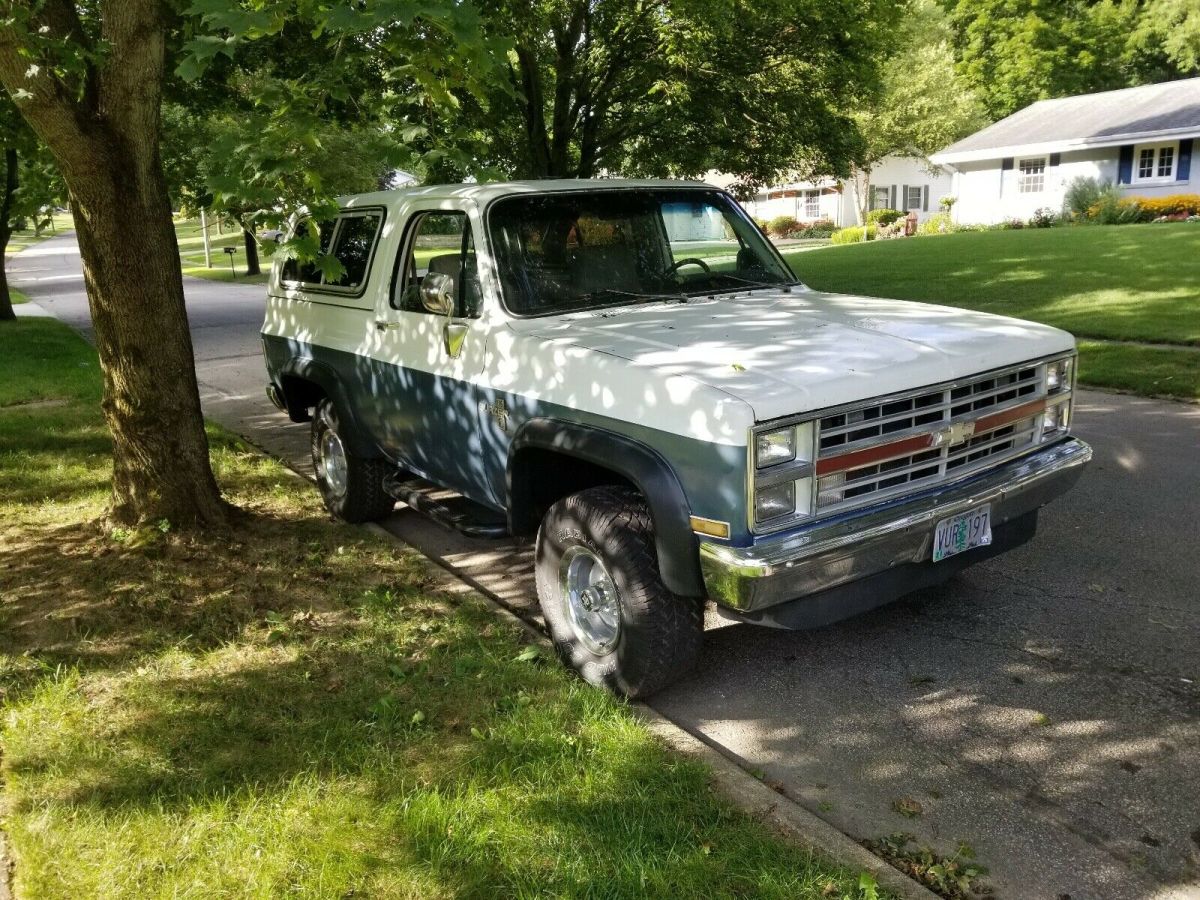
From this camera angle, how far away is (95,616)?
5094 mm

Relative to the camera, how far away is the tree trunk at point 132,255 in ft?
17.4

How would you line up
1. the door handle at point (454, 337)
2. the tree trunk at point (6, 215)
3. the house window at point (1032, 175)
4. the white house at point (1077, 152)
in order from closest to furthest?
1. the door handle at point (454, 337)
2. the tree trunk at point (6, 215)
3. the white house at point (1077, 152)
4. the house window at point (1032, 175)

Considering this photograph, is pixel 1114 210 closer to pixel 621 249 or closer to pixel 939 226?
pixel 939 226

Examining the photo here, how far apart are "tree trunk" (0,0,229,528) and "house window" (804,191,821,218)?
149 feet

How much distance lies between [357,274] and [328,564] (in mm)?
1695

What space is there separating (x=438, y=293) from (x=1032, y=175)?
34.5m

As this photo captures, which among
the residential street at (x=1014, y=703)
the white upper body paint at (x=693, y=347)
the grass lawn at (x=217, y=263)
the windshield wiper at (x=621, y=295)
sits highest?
the windshield wiper at (x=621, y=295)

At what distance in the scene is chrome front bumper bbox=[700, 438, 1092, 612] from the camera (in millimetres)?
3559

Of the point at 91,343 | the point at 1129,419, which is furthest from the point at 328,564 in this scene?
the point at 91,343

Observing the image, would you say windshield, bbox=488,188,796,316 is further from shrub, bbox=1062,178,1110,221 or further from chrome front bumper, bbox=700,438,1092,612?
shrub, bbox=1062,178,1110,221

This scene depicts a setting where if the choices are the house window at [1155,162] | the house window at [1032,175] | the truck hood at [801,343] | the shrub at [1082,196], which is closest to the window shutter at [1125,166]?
the house window at [1155,162]

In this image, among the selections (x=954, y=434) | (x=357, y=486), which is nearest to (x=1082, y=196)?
(x=357, y=486)

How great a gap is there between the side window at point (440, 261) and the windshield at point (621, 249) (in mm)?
202

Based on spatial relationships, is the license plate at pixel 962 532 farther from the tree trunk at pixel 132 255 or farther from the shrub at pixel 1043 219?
the shrub at pixel 1043 219
